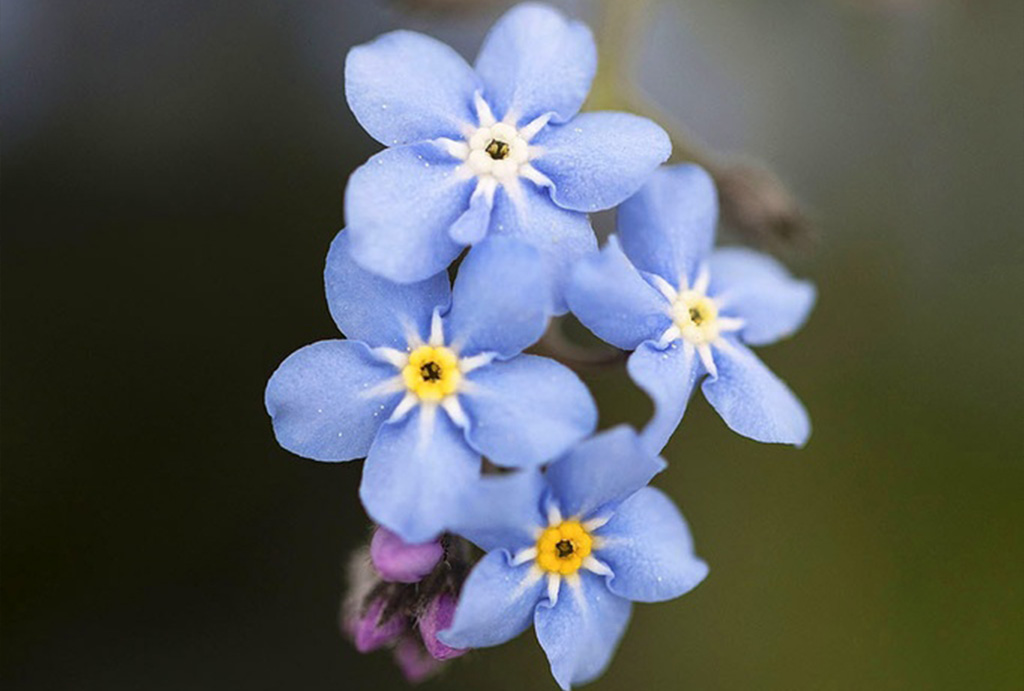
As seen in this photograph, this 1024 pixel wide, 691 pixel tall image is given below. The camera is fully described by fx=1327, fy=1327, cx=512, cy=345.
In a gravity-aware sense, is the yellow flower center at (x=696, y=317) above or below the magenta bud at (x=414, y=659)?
above

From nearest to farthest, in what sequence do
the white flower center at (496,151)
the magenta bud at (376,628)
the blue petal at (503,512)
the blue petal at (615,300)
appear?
the blue petal at (503,512) → the blue petal at (615,300) → the white flower center at (496,151) → the magenta bud at (376,628)

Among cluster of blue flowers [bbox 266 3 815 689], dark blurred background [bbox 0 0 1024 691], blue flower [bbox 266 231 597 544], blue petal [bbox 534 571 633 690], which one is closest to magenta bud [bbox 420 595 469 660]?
cluster of blue flowers [bbox 266 3 815 689]

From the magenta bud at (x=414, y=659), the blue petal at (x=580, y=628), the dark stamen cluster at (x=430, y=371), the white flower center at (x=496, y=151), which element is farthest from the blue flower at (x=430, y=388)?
the magenta bud at (x=414, y=659)

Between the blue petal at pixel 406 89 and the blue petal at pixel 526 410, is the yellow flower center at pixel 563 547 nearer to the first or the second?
the blue petal at pixel 526 410

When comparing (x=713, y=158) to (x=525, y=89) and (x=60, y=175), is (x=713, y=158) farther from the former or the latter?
(x=60, y=175)

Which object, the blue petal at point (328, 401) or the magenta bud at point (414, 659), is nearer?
the blue petal at point (328, 401)

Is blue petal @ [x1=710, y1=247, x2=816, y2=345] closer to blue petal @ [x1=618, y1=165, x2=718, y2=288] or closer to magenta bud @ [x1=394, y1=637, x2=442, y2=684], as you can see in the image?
blue petal @ [x1=618, y1=165, x2=718, y2=288]

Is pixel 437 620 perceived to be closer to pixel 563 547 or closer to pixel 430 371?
pixel 563 547
